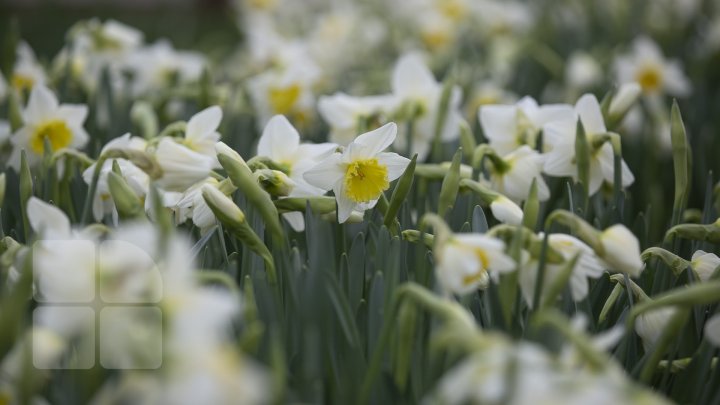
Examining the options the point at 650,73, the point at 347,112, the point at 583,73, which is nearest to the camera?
the point at 347,112

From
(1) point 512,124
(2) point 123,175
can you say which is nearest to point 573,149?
(1) point 512,124

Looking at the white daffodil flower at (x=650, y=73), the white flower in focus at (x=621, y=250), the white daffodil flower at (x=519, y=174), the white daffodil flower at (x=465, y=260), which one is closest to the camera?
the white daffodil flower at (x=465, y=260)

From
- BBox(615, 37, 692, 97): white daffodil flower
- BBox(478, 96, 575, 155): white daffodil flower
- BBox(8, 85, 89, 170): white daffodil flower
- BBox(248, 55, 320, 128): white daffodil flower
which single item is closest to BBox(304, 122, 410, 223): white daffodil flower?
BBox(478, 96, 575, 155): white daffodil flower

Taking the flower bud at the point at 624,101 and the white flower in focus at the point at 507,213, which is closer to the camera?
the white flower in focus at the point at 507,213

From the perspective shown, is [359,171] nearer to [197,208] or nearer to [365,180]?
[365,180]

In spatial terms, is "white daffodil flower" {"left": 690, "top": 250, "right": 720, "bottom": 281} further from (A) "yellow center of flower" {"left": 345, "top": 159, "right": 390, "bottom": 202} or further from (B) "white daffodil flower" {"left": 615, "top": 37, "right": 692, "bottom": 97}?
(B) "white daffodil flower" {"left": 615, "top": 37, "right": 692, "bottom": 97}

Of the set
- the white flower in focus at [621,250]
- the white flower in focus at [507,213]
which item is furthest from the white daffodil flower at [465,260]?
the white flower in focus at [507,213]
